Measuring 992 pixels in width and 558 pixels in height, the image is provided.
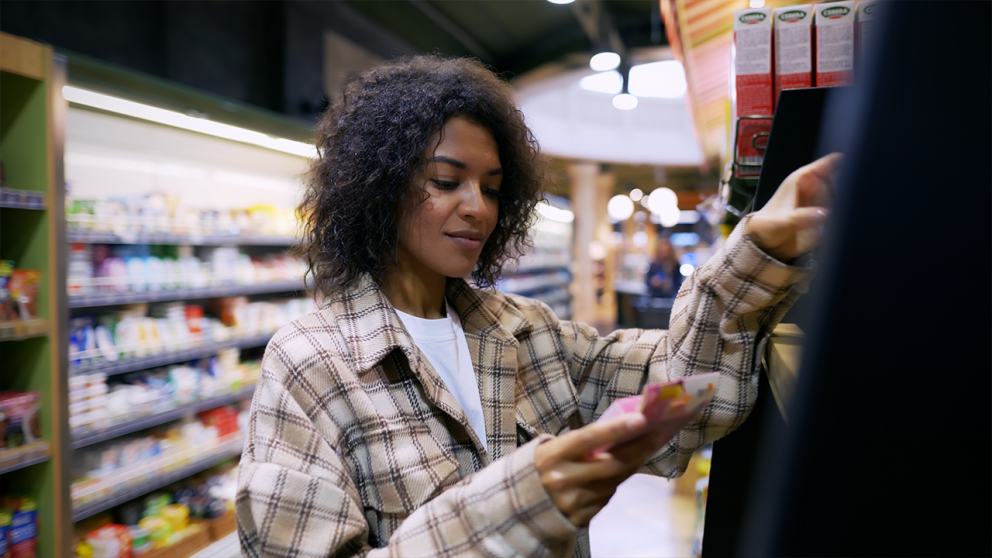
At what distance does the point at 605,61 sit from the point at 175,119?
17.2 ft

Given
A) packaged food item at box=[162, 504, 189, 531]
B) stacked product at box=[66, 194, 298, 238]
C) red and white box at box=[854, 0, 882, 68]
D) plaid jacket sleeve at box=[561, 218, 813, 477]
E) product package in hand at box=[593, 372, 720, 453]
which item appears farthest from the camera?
packaged food item at box=[162, 504, 189, 531]

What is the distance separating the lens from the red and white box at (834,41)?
3.57ft

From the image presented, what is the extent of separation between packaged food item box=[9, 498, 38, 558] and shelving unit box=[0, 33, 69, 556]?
2 cm

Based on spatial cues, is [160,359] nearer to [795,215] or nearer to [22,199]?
[22,199]

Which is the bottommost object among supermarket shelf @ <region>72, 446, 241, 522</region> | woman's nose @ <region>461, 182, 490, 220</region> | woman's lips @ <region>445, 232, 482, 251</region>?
supermarket shelf @ <region>72, 446, 241, 522</region>

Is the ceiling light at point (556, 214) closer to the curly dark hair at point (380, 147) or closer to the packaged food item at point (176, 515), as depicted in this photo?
the packaged food item at point (176, 515)

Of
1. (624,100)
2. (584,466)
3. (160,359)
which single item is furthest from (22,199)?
(624,100)

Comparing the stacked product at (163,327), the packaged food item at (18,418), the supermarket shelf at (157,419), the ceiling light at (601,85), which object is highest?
the ceiling light at (601,85)

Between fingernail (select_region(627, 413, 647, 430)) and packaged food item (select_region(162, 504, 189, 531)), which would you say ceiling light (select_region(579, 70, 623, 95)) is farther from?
fingernail (select_region(627, 413, 647, 430))

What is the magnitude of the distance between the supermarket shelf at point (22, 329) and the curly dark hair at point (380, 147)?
1.67 meters

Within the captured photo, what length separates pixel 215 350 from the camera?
3.61 m

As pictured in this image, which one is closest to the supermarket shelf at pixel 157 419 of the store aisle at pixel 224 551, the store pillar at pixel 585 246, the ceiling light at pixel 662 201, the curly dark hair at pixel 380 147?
the store aisle at pixel 224 551

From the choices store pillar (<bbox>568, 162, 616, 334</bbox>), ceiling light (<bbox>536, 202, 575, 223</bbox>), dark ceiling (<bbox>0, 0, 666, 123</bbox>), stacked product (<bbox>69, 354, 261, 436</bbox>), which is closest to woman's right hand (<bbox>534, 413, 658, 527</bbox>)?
dark ceiling (<bbox>0, 0, 666, 123</bbox>)

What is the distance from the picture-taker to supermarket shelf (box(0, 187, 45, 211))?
7.38 feet
